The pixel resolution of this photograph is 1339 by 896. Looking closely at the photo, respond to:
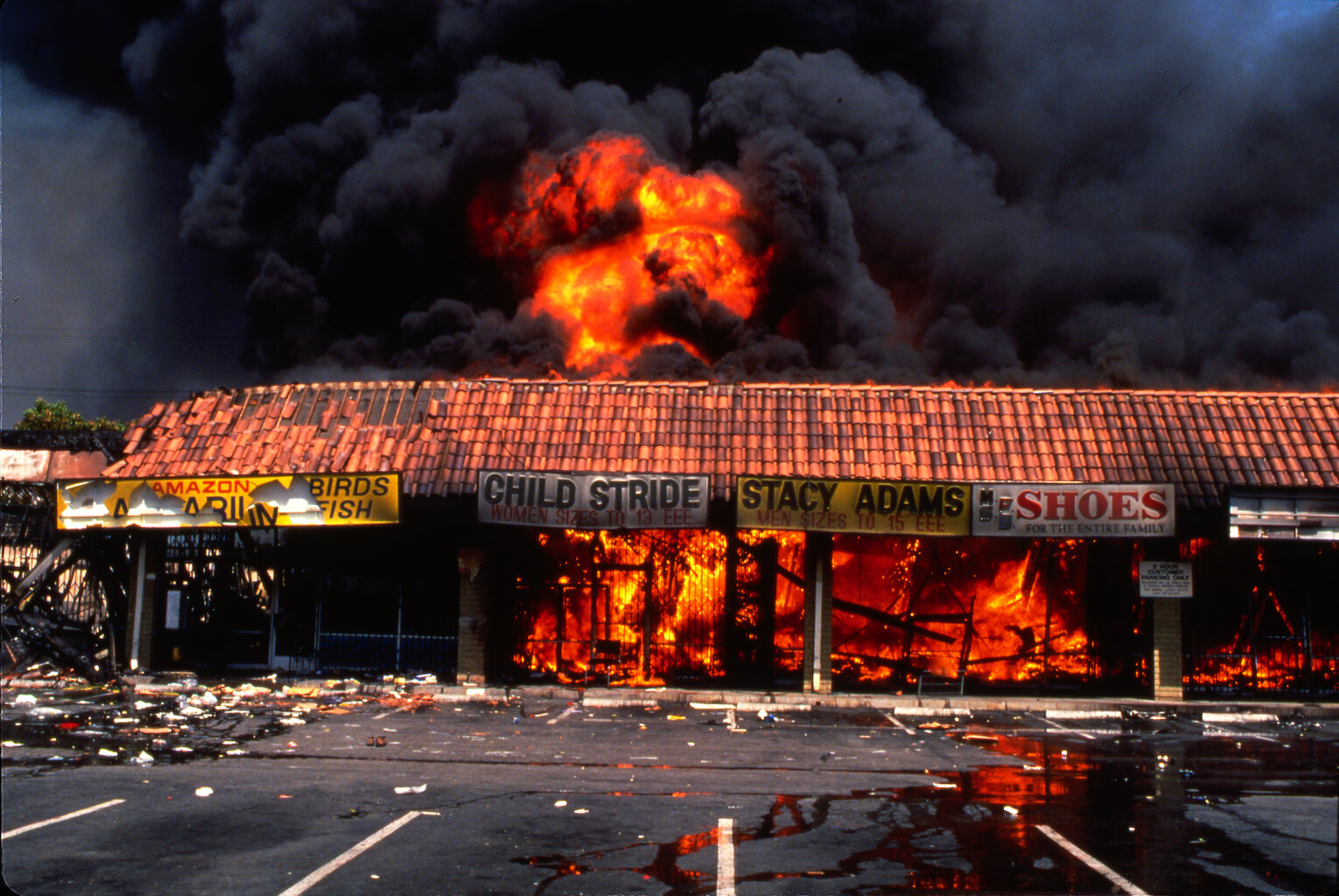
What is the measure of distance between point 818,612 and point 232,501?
10665mm

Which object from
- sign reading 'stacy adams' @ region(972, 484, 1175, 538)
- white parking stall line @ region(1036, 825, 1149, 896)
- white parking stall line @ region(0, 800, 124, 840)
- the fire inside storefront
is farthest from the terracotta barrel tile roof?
white parking stall line @ region(1036, 825, 1149, 896)

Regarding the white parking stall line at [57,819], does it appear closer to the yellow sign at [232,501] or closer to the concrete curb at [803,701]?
the concrete curb at [803,701]

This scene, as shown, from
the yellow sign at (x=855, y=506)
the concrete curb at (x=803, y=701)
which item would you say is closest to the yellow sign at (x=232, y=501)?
the concrete curb at (x=803, y=701)

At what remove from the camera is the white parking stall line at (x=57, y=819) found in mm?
7461

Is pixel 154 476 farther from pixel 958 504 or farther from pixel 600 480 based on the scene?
pixel 958 504

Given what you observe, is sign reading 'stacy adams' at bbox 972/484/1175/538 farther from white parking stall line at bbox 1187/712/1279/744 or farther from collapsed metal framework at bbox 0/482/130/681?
collapsed metal framework at bbox 0/482/130/681

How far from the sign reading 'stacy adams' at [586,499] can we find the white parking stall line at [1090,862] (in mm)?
9663

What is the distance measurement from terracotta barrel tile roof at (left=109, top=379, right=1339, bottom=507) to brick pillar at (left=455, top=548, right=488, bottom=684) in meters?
1.41

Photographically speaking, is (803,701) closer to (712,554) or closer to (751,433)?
(712,554)

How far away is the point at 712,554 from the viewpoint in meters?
19.2

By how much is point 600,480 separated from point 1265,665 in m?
12.8

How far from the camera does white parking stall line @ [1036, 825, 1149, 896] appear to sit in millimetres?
6449

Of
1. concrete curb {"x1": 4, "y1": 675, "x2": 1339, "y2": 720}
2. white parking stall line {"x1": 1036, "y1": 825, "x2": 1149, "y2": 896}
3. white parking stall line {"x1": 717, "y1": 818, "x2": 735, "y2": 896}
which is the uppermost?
white parking stall line {"x1": 1036, "y1": 825, "x2": 1149, "y2": 896}

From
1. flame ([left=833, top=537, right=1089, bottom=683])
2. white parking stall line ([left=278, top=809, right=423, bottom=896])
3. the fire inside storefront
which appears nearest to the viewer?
white parking stall line ([left=278, top=809, right=423, bottom=896])
